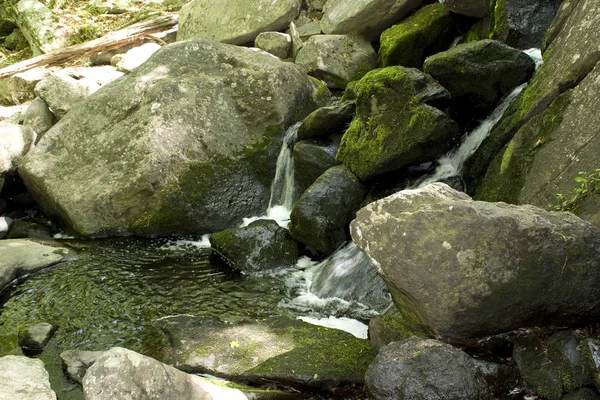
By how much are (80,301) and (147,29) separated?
10.6 m

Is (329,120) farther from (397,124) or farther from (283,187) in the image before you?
(397,124)

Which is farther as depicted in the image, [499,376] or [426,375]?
[499,376]

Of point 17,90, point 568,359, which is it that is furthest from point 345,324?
point 17,90

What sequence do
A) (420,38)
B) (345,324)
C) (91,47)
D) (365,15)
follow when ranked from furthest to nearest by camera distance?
(91,47) → (365,15) → (420,38) → (345,324)

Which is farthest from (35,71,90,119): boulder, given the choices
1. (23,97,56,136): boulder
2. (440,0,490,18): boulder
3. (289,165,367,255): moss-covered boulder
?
(440,0,490,18): boulder

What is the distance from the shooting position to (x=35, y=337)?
17.3ft

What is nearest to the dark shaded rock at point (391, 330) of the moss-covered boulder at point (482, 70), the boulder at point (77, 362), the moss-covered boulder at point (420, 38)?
the boulder at point (77, 362)

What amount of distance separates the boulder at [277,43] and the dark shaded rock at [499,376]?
10201 mm

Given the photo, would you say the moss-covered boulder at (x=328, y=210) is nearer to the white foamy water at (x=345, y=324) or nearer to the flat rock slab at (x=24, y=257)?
the white foamy water at (x=345, y=324)

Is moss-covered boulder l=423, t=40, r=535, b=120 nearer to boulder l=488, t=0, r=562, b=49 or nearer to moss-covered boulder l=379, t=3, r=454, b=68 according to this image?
boulder l=488, t=0, r=562, b=49

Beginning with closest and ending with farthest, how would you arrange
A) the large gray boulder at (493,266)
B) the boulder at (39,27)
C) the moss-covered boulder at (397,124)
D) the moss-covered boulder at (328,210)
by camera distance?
1. the large gray boulder at (493,266)
2. the moss-covered boulder at (397,124)
3. the moss-covered boulder at (328,210)
4. the boulder at (39,27)

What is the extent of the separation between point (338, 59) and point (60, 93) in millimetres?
5808

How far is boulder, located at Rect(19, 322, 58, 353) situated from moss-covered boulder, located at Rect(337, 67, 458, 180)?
4.24 meters

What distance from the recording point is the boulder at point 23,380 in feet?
11.8
